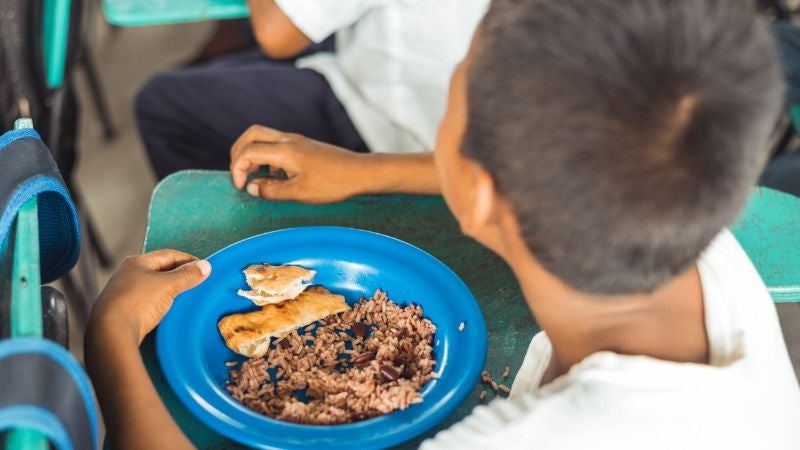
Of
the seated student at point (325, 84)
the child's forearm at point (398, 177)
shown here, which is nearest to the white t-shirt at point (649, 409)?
the child's forearm at point (398, 177)

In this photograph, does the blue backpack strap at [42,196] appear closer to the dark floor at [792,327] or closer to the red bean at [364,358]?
the red bean at [364,358]

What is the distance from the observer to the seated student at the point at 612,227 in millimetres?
646

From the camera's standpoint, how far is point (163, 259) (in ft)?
3.34

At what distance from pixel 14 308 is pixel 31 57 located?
1033 millimetres

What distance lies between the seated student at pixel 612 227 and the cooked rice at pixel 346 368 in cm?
12

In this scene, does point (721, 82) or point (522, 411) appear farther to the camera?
point (522, 411)

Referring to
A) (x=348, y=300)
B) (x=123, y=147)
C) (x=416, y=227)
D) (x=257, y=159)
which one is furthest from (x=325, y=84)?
(x=123, y=147)

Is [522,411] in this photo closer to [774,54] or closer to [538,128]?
[538,128]

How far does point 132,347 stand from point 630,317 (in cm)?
57

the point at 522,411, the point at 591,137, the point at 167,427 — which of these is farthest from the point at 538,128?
the point at 167,427

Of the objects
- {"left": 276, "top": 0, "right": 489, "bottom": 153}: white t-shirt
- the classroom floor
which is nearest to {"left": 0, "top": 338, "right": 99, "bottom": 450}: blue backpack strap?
{"left": 276, "top": 0, "right": 489, "bottom": 153}: white t-shirt

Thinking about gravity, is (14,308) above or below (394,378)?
above

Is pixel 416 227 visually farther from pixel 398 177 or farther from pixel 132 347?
pixel 132 347

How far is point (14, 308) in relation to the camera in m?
0.67
